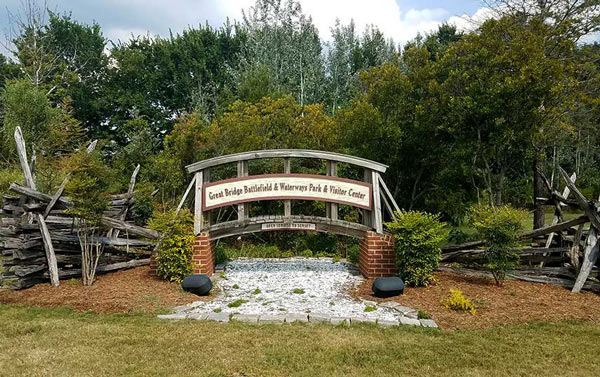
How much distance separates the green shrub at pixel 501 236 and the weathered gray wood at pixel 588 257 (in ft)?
3.47

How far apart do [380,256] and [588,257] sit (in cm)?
356

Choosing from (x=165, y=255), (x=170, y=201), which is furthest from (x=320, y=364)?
(x=170, y=201)

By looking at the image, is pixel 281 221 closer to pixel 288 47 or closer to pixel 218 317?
pixel 218 317

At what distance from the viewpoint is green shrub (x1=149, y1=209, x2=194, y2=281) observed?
24.9ft

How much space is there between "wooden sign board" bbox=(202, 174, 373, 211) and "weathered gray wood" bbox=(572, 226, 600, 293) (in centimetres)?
387

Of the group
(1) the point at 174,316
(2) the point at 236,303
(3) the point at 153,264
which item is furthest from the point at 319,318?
(3) the point at 153,264

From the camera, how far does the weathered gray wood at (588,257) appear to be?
6816mm

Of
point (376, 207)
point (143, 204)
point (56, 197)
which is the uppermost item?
point (143, 204)

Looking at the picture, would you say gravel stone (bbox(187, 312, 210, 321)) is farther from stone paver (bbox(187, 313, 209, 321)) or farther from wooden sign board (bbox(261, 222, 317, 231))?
wooden sign board (bbox(261, 222, 317, 231))

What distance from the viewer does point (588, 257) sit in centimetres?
682

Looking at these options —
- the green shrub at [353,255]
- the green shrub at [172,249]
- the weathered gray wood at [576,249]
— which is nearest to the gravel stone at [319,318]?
the green shrub at [172,249]

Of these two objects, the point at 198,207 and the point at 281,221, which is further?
the point at 281,221

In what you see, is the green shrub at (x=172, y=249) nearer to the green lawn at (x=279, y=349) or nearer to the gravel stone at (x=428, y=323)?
the green lawn at (x=279, y=349)

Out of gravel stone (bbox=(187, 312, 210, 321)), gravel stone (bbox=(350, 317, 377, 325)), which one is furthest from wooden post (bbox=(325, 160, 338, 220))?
gravel stone (bbox=(187, 312, 210, 321))
